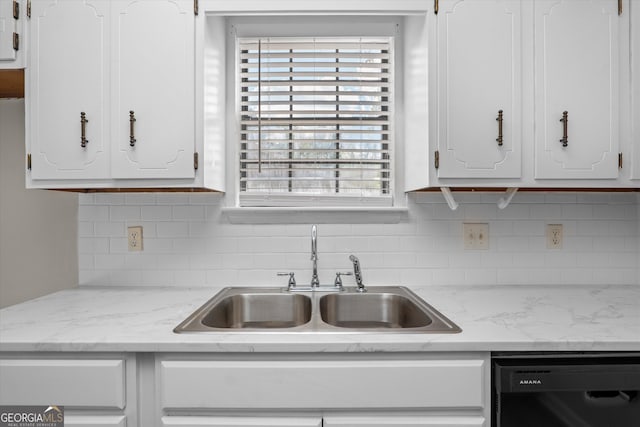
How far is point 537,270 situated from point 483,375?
954mm

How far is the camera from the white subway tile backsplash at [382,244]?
1.86 m

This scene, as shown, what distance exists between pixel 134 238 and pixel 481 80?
1.68 m

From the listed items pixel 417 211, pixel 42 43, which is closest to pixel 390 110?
pixel 417 211

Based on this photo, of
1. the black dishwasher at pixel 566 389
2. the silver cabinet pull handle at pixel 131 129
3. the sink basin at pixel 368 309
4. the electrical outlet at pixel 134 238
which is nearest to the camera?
the black dishwasher at pixel 566 389

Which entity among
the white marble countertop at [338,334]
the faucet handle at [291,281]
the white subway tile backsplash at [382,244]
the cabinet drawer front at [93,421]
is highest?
the white subway tile backsplash at [382,244]

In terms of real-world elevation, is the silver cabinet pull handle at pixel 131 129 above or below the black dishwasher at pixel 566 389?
above

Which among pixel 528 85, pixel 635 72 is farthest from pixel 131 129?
pixel 635 72

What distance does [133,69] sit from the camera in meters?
1.52

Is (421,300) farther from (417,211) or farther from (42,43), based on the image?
(42,43)

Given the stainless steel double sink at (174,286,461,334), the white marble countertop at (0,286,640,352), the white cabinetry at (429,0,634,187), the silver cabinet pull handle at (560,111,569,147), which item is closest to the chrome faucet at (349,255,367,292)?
the stainless steel double sink at (174,286,461,334)

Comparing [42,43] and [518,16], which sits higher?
[518,16]

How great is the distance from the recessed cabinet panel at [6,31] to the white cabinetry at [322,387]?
1.34 m

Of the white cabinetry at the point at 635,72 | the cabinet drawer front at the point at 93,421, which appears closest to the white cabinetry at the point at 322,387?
the cabinet drawer front at the point at 93,421

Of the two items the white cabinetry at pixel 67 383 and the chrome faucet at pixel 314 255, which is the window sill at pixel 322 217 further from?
the white cabinetry at pixel 67 383
